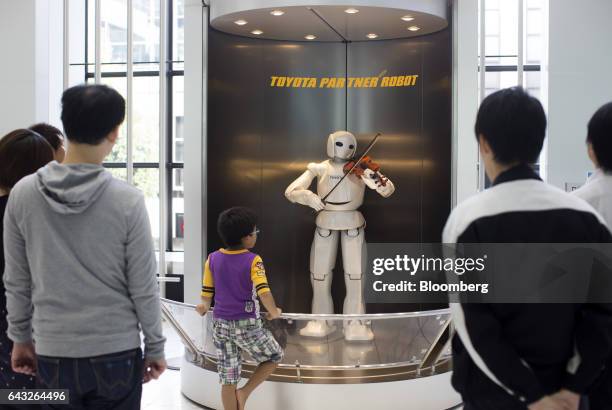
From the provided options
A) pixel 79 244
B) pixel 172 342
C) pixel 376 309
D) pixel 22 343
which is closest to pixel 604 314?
pixel 79 244

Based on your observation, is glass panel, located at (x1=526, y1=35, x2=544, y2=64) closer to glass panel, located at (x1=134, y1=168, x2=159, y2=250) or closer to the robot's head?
the robot's head

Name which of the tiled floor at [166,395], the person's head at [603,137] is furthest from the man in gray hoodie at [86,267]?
the tiled floor at [166,395]

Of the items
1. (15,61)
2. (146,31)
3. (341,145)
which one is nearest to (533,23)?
(341,145)

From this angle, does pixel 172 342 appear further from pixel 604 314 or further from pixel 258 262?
pixel 604 314

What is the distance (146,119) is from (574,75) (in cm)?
540

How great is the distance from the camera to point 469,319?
187cm

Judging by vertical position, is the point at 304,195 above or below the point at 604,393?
above

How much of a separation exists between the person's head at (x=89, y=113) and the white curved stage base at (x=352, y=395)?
2.89 metres

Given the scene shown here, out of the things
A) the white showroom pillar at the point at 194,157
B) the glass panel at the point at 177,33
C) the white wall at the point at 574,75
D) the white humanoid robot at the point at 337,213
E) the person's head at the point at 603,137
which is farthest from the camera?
the glass panel at the point at 177,33

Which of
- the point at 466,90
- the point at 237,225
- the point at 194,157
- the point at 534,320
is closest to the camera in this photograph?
the point at 534,320

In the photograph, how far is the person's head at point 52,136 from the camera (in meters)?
3.06

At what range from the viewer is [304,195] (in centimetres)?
600

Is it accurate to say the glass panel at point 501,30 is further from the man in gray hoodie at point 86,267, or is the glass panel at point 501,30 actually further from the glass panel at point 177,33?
the man in gray hoodie at point 86,267

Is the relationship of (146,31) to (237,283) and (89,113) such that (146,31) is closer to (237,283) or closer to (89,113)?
(237,283)
